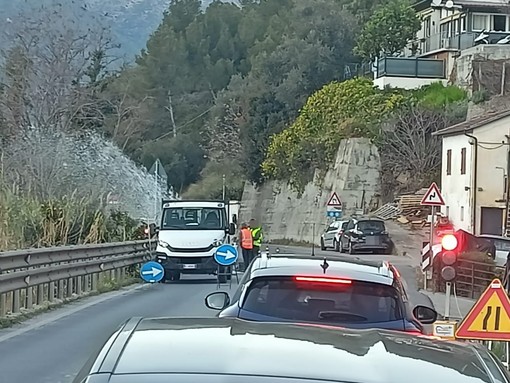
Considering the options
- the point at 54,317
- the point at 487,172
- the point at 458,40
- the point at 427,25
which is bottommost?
the point at 54,317

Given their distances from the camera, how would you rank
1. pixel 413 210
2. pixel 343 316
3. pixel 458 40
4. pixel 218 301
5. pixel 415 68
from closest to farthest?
pixel 343 316
pixel 218 301
pixel 413 210
pixel 415 68
pixel 458 40

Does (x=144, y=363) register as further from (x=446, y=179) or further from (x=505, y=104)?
(x=505, y=104)

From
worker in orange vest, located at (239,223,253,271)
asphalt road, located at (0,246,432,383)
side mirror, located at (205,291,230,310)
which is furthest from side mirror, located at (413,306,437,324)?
worker in orange vest, located at (239,223,253,271)

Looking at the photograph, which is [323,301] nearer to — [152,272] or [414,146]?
[152,272]

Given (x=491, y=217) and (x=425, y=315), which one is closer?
(x=425, y=315)

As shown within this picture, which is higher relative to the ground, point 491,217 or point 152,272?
point 491,217

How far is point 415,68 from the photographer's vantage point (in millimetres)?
63125

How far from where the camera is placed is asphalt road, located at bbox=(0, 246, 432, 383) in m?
12.1

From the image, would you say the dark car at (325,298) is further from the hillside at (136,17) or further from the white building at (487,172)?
the hillside at (136,17)

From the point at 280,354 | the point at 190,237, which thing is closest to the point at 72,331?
the point at 280,354

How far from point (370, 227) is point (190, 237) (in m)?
19.5

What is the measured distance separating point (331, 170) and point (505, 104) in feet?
42.6

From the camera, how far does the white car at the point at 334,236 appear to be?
165 ft

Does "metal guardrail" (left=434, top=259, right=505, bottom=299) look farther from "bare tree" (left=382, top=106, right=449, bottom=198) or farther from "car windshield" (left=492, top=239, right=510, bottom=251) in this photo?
"bare tree" (left=382, top=106, right=449, bottom=198)
